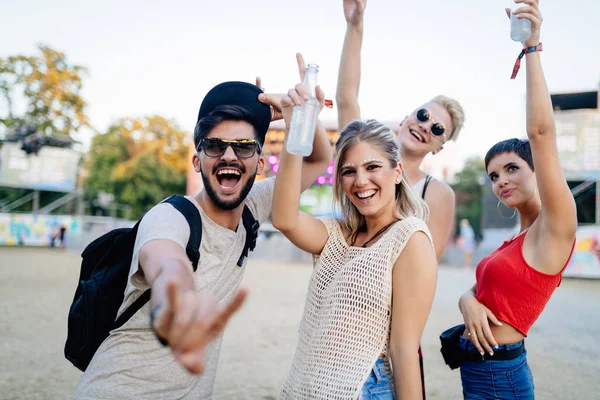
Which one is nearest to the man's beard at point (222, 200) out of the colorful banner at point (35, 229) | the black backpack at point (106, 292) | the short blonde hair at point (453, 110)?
the black backpack at point (106, 292)

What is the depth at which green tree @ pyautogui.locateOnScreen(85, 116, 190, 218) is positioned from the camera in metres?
36.8

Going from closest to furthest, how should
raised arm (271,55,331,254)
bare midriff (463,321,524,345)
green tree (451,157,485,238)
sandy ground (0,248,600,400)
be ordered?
raised arm (271,55,331,254), bare midriff (463,321,524,345), sandy ground (0,248,600,400), green tree (451,157,485,238)

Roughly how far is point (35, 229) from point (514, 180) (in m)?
29.6

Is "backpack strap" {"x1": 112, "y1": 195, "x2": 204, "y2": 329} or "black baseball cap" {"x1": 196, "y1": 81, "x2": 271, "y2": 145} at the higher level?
"black baseball cap" {"x1": 196, "y1": 81, "x2": 271, "y2": 145}

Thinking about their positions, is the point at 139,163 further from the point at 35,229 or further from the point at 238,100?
the point at 238,100

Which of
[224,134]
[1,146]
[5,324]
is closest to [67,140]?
[1,146]

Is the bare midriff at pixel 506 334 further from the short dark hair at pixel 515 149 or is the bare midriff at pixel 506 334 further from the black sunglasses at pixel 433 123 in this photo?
the black sunglasses at pixel 433 123

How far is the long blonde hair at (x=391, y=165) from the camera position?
86.0 inches

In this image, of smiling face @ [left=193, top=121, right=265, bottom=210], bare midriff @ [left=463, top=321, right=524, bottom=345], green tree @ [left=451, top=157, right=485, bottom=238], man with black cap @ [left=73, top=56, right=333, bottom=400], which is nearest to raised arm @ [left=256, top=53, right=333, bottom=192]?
man with black cap @ [left=73, top=56, right=333, bottom=400]

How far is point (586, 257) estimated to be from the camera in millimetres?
18109

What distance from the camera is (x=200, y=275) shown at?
2084 millimetres

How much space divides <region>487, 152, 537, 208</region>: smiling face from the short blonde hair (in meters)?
0.79

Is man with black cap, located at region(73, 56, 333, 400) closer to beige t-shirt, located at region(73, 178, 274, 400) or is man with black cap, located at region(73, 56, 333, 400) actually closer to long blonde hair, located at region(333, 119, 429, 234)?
beige t-shirt, located at region(73, 178, 274, 400)

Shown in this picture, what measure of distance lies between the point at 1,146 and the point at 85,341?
32771 millimetres
